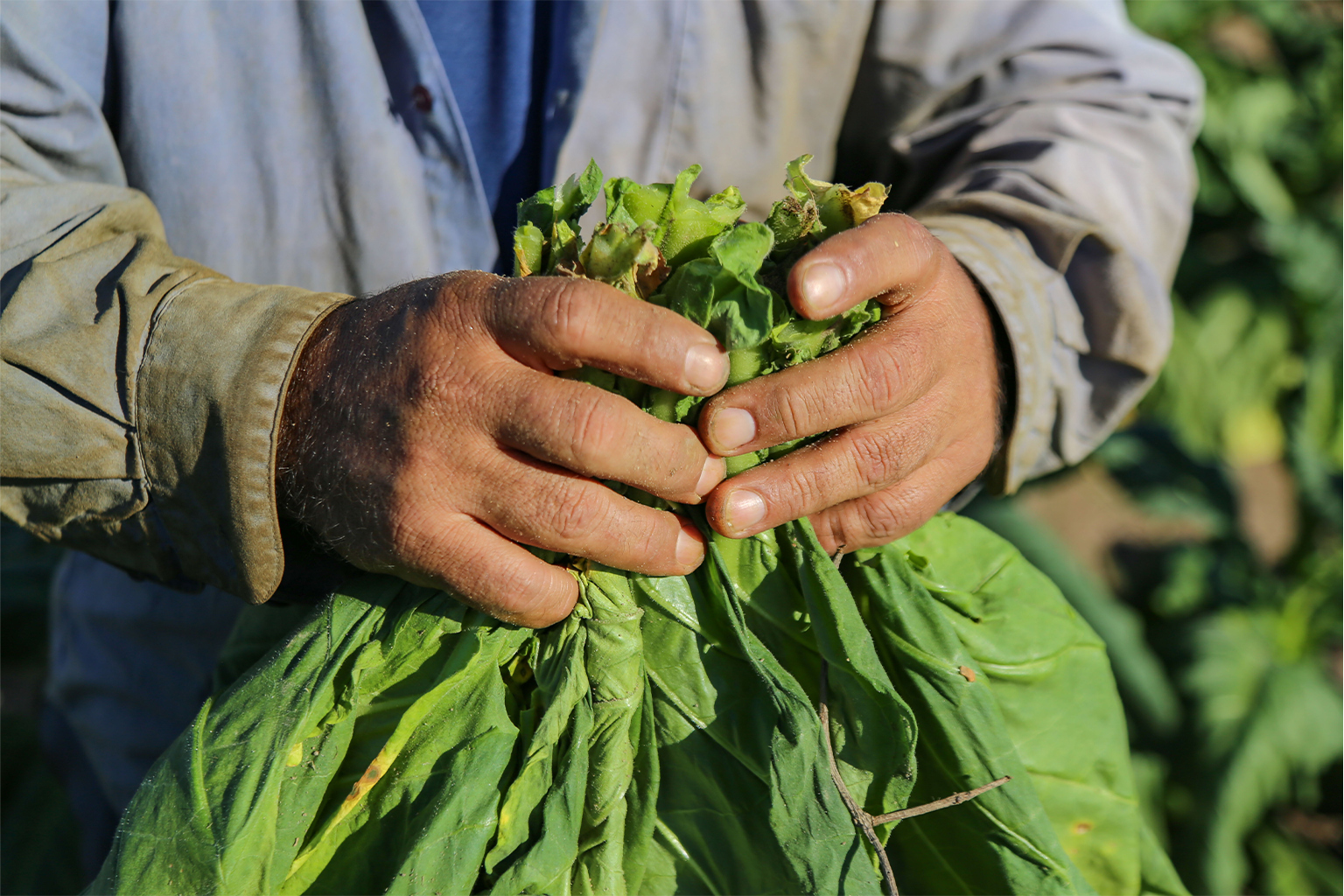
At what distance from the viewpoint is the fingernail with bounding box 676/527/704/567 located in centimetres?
121

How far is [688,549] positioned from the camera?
4.00 ft

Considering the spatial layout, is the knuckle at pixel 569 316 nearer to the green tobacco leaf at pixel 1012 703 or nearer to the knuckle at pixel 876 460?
the knuckle at pixel 876 460

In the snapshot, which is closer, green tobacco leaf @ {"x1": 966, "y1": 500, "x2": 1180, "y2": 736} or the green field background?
the green field background

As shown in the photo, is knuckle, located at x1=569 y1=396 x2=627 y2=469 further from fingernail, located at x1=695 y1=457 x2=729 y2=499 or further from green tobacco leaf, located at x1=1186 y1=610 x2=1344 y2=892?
green tobacco leaf, located at x1=1186 y1=610 x2=1344 y2=892

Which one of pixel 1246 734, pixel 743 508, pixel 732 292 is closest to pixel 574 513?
pixel 743 508

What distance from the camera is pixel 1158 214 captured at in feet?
5.99

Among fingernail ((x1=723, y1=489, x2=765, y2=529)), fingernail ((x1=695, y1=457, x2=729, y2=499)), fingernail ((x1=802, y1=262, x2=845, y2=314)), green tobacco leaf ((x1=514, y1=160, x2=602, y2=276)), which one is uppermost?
green tobacco leaf ((x1=514, y1=160, x2=602, y2=276))

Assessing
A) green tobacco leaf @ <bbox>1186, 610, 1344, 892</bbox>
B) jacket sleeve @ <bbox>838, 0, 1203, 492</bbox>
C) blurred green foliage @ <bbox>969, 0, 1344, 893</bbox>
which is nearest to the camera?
jacket sleeve @ <bbox>838, 0, 1203, 492</bbox>

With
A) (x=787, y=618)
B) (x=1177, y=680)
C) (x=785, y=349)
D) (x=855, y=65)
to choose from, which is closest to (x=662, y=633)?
(x=787, y=618)

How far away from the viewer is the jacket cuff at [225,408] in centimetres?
121

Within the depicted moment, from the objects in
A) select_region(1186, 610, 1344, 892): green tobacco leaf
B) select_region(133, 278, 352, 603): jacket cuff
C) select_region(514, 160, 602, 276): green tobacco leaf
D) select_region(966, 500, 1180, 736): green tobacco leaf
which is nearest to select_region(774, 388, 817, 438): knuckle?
select_region(514, 160, 602, 276): green tobacco leaf

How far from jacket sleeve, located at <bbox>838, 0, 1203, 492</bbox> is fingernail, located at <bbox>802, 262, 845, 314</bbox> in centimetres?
47

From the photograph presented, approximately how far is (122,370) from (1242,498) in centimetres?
439

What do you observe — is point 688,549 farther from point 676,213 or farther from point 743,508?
point 676,213
